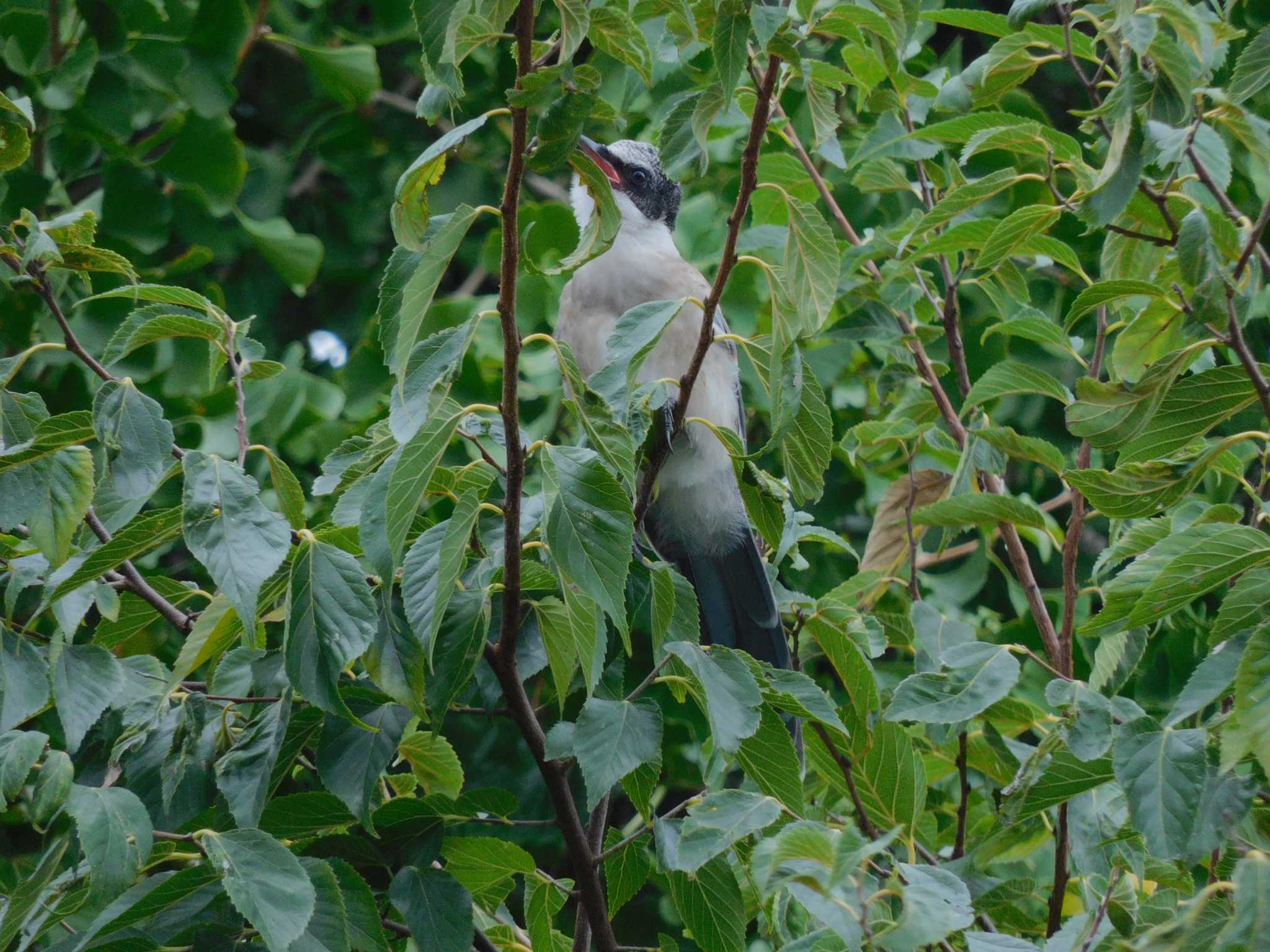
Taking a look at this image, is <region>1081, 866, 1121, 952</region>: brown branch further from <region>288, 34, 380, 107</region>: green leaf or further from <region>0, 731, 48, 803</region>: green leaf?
<region>288, 34, 380, 107</region>: green leaf

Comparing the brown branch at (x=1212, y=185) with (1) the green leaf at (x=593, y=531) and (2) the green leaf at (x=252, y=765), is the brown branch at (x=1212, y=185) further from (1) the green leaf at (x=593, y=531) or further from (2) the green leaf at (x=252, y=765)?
(2) the green leaf at (x=252, y=765)

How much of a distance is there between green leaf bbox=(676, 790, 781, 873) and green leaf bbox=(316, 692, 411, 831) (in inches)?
14.3

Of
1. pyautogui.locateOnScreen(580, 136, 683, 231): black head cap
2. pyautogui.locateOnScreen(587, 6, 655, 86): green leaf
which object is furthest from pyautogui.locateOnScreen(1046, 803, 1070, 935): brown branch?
pyautogui.locateOnScreen(580, 136, 683, 231): black head cap

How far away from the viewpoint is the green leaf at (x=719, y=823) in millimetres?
1354

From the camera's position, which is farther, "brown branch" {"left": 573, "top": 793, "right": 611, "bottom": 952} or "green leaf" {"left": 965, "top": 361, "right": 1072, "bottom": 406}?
"green leaf" {"left": 965, "top": 361, "right": 1072, "bottom": 406}

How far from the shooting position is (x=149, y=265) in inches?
162

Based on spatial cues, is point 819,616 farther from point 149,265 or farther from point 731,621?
point 149,265

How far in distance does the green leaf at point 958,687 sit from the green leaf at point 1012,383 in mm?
547

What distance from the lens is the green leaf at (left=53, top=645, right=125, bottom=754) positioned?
1.50 metres

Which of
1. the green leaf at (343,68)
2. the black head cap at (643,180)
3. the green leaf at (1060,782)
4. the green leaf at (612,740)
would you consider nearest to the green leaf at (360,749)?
the green leaf at (612,740)

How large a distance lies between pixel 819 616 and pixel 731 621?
983mm

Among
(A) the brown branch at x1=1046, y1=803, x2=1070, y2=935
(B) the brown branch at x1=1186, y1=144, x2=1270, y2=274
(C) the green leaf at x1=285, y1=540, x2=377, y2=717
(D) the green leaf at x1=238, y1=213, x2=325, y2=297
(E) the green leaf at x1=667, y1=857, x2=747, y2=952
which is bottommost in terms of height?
(D) the green leaf at x1=238, y1=213, x2=325, y2=297

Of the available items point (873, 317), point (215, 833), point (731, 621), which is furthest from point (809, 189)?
point (215, 833)

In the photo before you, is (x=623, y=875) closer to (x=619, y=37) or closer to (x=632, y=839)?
(x=632, y=839)
